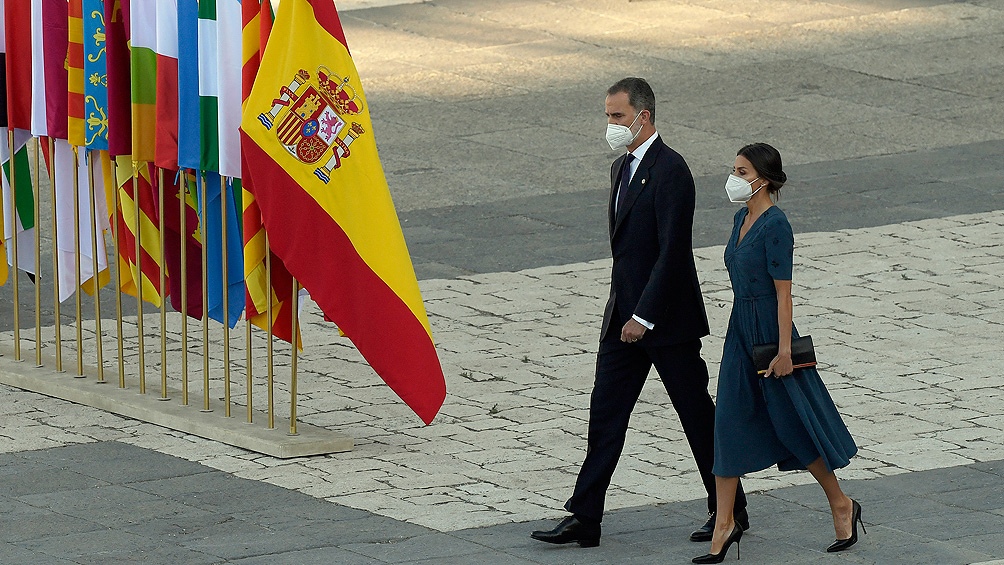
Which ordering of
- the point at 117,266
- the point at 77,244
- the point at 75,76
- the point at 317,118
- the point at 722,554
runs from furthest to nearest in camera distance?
the point at 77,244 < the point at 117,266 < the point at 75,76 < the point at 317,118 < the point at 722,554

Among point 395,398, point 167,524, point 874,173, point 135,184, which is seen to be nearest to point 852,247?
point 874,173

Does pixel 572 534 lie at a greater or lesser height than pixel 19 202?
lesser

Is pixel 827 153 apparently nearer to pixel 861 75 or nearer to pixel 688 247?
pixel 861 75

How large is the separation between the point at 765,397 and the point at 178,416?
3.62 meters

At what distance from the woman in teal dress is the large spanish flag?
84.8 inches

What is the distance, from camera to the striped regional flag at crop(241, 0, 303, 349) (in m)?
8.79

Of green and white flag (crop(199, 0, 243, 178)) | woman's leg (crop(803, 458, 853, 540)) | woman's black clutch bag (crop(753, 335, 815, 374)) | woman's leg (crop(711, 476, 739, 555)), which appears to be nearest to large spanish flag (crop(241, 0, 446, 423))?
green and white flag (crop(199, 0, 243, 178))

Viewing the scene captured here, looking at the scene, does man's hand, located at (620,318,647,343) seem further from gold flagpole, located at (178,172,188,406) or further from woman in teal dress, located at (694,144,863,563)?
gold flagpole, located at (178,172,188,406)

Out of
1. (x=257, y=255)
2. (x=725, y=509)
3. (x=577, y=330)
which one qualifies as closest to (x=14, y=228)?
(x=257, y=255)

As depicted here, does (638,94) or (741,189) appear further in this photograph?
(638,94)

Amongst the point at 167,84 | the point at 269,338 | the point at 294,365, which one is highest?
the point at 167,84

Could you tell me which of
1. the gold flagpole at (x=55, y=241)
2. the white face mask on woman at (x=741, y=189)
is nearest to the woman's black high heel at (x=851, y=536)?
the white face mask on woman at (x=741, y=189)

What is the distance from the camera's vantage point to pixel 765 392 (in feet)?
23.5

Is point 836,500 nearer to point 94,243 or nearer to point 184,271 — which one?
point 184,271
